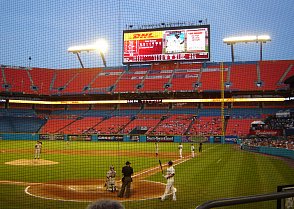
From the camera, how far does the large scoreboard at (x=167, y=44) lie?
133 feet

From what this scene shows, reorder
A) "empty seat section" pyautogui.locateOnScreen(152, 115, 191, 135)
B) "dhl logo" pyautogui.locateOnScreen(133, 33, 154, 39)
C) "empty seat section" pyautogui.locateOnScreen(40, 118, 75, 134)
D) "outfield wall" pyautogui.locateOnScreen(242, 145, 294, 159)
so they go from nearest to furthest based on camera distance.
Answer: "outfield wall" pyautogui.locateOnScreen(242, 145, 294, 159)
"empty seat section" pyautogui.locateOnScreen(152, 115, 191, 135)
"empty seat section" pyautogui.locateOnScreen(40, 118, 75, 134)
"dhl logo" pyautogui.locateOnScreen(133, 33, 154, 39)

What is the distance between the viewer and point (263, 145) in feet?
83.7

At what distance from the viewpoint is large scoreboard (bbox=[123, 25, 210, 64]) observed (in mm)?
40688

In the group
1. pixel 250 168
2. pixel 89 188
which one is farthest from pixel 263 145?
pixel 89 188

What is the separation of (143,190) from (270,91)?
105 ft

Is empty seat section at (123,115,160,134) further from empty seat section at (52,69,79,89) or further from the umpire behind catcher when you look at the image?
the umpire behind catcher

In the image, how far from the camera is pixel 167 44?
41938 mm

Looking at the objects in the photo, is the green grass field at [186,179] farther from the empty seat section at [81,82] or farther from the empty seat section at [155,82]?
the empty seat section at [81,82]

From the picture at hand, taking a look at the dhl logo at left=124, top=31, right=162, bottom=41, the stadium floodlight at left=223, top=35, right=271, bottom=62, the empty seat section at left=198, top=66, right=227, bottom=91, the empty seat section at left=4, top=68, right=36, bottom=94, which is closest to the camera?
the empty seat section at left=198, top=66, right=227, bottom=91

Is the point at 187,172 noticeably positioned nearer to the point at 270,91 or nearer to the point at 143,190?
the point at 143,190

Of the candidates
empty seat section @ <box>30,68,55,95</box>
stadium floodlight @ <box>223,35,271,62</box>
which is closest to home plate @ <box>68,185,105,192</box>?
empty seat section @ <box>30,68,55,95</box>

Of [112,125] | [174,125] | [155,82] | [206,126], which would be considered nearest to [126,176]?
[206,126]

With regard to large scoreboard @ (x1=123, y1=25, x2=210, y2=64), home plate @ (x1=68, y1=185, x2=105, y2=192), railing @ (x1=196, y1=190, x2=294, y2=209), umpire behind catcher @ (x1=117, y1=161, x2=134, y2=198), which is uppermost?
large scoreboard @ (x1=123, y1=25, x2=210, y2=64)

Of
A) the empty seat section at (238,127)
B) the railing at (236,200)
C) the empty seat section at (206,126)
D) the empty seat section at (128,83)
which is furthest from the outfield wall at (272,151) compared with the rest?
the empty seat section at (128,83)
